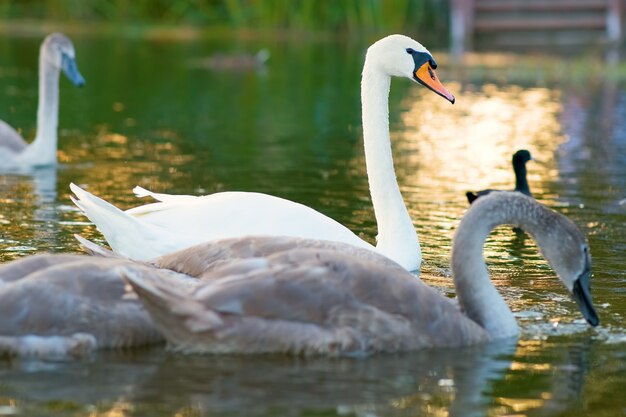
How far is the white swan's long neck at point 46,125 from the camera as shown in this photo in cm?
1352

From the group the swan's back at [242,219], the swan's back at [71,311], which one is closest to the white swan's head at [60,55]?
the swan's back at [242,219]

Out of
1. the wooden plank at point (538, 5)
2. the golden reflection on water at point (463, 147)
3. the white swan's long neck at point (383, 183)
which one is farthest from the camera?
the wooden plank at point (538, 5)

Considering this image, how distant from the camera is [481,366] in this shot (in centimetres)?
644

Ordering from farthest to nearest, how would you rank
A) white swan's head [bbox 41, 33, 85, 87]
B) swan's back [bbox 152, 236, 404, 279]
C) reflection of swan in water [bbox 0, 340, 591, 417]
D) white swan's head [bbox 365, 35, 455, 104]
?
white swan's head [bbox 41, 33, 85, 87]
white swan's head [bbox 365, 35, 455, 104]
swan's back [bbox 152, 236, 404, 279]
reflection of swan in water [bbox 0, 340, 591, 417]

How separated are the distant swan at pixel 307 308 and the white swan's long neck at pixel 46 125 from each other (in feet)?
23.2

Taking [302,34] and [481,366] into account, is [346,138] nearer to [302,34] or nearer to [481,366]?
[481,366]

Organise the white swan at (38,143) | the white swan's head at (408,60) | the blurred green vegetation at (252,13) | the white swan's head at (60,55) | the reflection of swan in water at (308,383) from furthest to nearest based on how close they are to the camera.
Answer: the blurred green vegetation at (252,13)
the white swan's head at (60,55)
the white swan at (38,143)
the white swan's head at (408,60)
the reflection of swan in water at (308,383)

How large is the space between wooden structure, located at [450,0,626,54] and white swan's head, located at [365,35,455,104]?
72.1 feet

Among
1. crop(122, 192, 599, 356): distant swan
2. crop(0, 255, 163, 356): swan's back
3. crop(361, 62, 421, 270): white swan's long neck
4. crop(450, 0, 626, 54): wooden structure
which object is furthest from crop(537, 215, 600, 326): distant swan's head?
crop(450, 0, 626, 54): wooden structure

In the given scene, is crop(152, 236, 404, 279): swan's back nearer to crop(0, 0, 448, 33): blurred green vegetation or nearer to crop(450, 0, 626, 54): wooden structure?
crop(450, 0, 626, 54): wooden structure

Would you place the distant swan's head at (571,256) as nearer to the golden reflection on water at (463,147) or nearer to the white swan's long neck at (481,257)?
the white swan's long neck at (481,257)

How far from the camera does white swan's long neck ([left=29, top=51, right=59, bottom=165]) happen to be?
44.3 feet

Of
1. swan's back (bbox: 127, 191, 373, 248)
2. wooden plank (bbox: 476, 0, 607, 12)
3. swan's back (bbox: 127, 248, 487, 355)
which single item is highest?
wooden plank (bbox: 476, 0, 607, 12)

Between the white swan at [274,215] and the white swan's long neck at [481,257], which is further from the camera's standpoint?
the white swan at [274,215]
